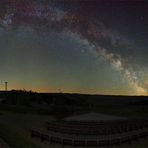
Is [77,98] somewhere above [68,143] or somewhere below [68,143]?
above

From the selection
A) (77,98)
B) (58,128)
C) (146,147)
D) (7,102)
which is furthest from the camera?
(77,98)

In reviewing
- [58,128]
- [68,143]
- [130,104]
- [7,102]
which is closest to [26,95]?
[7,102]

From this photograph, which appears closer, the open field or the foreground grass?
the foreground grass

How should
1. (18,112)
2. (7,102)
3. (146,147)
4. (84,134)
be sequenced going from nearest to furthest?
(146,147)
(84,134)
(18,112)
(7,102)

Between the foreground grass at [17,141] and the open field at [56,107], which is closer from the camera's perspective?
the foreground grass at [17,141]

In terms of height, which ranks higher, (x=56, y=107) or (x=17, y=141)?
(x=56, y=107)

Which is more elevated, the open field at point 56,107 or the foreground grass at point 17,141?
the open field at point 56,107

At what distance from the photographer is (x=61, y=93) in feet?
194

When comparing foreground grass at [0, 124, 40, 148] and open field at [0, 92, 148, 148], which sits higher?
open field at [0, 92, 148, 148]

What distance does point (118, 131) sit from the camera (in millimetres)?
25719

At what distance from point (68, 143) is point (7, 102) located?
32.7 metres

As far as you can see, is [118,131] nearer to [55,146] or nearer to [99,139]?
[99,139]

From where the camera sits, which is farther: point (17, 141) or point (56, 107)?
point (56, 107)

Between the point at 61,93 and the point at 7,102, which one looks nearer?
the point at 7,102
